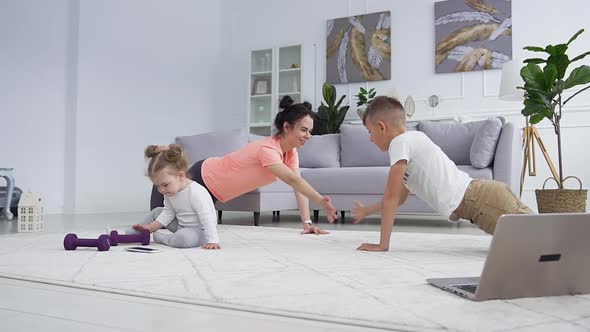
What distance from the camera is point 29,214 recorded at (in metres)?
3.03

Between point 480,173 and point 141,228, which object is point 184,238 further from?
point 480,173

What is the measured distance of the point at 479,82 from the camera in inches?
226

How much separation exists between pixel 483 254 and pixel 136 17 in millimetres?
5189

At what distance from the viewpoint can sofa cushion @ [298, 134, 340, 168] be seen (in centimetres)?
458

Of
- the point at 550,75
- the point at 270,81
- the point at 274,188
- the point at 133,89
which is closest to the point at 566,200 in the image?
the point at 550,75

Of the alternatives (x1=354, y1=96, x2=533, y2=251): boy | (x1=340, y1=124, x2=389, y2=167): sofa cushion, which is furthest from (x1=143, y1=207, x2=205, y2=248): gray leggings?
(x1=340, y1=124, x2=389, y2=167): sofa cushion

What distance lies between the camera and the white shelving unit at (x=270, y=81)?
6.73 meters

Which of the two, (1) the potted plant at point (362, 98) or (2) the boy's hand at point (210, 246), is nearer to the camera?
(2) the boy's hand at point (210, 246)

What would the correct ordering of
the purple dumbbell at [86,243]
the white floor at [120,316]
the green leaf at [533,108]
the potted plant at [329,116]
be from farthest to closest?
the potted plant at [329,116]
the green leaf at [533,108]
the purple dumbbell at [86,243]
the white floor at [120,316]

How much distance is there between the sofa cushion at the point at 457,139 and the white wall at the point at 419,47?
67.1 inches

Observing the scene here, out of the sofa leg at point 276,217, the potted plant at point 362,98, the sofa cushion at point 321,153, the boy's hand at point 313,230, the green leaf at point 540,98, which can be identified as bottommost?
the sofa leg at point 276,217

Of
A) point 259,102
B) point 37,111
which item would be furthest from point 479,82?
point 37,111

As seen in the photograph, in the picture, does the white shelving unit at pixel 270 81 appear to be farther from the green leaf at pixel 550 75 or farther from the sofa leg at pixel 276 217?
the green leaf at pixel 550 75

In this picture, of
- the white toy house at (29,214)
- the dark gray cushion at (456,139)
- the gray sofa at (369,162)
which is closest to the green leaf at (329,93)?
the gray sofa at (369,162)
